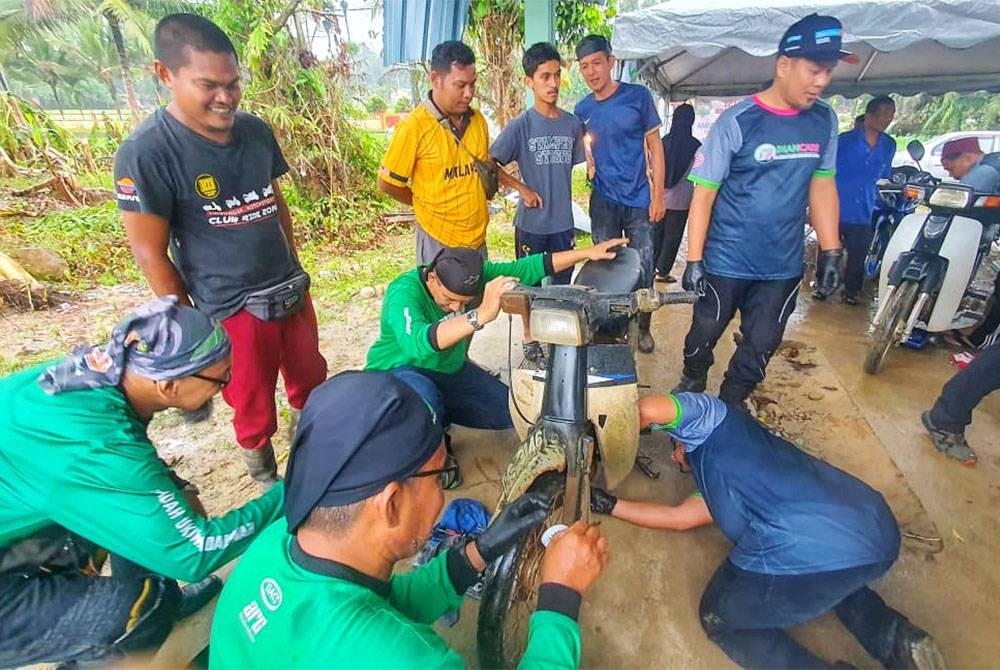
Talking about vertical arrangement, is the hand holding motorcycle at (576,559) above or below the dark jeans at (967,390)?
above

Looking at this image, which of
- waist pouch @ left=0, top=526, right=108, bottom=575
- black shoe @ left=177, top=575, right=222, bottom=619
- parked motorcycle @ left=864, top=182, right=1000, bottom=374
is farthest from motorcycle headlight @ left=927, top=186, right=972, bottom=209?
waist pouch @ left=0, top=526, right=108, bottom=575

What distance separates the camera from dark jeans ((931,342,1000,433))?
2.45 metres

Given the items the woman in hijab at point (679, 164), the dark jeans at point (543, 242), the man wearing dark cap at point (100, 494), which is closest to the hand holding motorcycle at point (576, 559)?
the man wearing dark cap at point (100, 494)

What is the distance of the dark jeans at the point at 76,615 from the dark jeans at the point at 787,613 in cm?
172

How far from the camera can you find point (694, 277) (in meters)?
2.63

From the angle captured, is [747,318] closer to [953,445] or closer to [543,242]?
[953,445]

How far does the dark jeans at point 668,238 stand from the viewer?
4.73 m

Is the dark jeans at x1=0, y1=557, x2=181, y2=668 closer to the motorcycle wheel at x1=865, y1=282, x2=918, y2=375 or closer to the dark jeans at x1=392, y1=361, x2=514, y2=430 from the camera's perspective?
the dark jeans at x1=392, y1=361, x2=514, y2=430

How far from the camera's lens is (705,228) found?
8.66 ft

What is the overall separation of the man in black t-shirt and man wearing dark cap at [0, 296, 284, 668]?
2.14 feet

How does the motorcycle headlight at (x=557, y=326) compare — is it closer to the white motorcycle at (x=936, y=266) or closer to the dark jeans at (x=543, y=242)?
the dark jeans at (x=543, y=242)

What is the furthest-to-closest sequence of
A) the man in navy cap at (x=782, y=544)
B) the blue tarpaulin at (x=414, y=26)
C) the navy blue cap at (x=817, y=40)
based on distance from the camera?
the blue tarpaulin at (x=414, y=26) → the navy blue cap at (x=817, y=40) → the man in navy cap at (x=782, y=544)

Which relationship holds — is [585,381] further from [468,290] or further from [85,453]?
[85,453]

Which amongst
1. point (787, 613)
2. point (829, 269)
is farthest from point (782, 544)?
point (829, 269)
